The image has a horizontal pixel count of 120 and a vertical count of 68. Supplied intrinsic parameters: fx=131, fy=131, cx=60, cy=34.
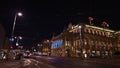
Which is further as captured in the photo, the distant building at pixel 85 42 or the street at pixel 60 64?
the distant building at pixel 85 42

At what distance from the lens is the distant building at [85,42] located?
3132 inches

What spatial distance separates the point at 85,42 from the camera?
265 feet

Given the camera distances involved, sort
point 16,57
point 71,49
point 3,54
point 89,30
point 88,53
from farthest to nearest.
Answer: point 89,30, point 71,49, point 88,53, point 16,57, point 3,54

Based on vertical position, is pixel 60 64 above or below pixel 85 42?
below

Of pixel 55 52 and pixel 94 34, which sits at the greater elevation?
pixel 94 34

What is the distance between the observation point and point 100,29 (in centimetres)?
9338

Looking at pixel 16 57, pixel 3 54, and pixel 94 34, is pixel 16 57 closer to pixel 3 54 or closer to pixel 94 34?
pixel 3 54

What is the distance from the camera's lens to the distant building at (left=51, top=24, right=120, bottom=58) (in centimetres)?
7956

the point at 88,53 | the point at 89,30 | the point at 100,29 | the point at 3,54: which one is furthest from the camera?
the point at 100,29

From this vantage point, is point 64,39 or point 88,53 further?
point 64,39

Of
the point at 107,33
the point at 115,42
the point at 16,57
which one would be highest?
the point at 107,33

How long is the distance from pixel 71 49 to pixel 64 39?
799 centimetres

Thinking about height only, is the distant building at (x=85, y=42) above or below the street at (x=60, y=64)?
above

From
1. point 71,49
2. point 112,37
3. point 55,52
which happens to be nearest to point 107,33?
point 112,37
